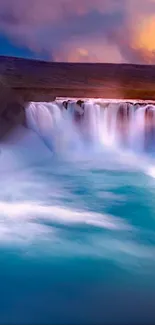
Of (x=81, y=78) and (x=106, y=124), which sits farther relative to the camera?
(x=81, y=78)

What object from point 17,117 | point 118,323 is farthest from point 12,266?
point 17,117

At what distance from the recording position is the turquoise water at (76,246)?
→ 2.64m

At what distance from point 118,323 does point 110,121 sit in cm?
748

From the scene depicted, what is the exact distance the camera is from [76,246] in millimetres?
3666

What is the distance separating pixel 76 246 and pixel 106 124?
630 centimetres

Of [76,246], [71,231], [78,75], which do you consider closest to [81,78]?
[78,75]

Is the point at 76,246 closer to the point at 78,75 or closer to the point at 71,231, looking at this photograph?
the point at 71,231

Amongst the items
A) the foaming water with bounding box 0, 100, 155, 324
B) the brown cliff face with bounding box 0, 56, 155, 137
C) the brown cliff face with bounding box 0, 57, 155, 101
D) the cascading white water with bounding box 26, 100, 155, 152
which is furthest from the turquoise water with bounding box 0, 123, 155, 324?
the brown cliff face with bounding box 0, 57, 155, 101

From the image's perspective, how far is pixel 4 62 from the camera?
21125 millimetres

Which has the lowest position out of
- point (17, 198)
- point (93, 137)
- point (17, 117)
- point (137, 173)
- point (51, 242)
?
point (51, 242)

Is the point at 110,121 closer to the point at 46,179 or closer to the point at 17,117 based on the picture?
the point at 17,117

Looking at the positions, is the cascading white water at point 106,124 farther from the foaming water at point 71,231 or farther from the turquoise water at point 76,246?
the turquoise water at point 76,246

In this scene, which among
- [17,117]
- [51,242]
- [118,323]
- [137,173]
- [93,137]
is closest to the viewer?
[118,323]

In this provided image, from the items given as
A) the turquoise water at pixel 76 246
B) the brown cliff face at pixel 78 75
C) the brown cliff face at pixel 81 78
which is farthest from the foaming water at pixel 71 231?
the brown cliff face at pixel 78 75
